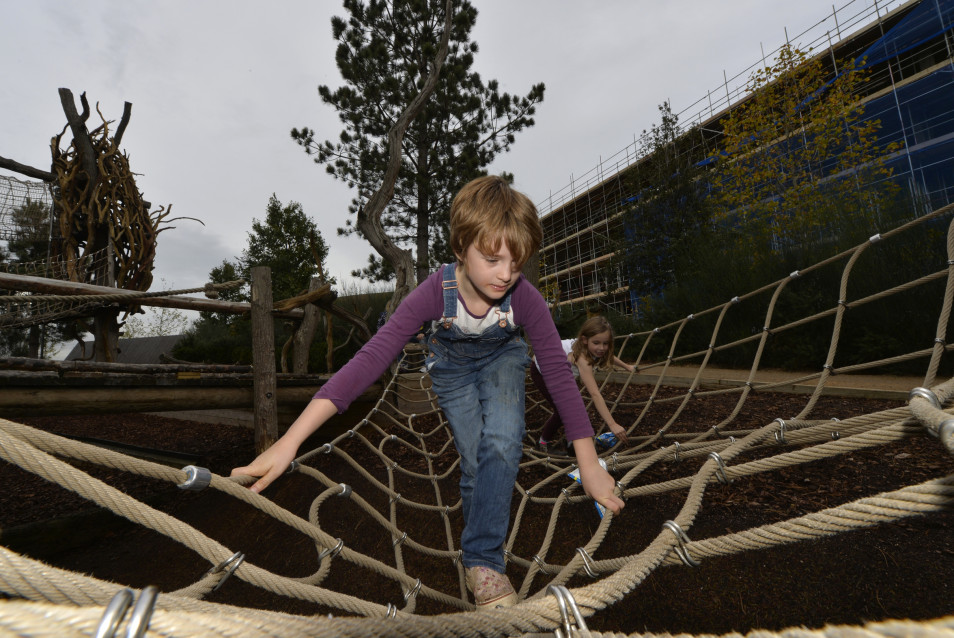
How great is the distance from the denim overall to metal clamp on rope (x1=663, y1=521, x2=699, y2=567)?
1.78 feet

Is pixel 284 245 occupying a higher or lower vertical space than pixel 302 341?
higher

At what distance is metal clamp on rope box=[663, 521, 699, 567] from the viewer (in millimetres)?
801

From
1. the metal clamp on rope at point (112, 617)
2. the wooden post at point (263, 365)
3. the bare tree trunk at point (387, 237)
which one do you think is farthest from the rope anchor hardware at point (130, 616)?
the bare tree trunk at point (387, 237)

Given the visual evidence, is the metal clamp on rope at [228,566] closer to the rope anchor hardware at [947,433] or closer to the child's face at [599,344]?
the rope anchor hardware at [947,433]

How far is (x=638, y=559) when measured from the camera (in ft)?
2.46

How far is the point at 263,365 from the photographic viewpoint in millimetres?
3135

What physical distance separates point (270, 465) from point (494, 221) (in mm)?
861

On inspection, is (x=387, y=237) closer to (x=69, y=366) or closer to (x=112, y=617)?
(x=69, y=366)

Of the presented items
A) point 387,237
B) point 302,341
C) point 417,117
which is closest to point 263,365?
point 302,341

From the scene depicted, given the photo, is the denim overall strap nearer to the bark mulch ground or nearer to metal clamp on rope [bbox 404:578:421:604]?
metal clamp on rope [bbox 404:578:421:604]

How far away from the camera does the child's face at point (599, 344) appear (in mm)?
3168

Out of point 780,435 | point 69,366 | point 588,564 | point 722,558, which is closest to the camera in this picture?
point 588,564

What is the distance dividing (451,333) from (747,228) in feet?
30.7

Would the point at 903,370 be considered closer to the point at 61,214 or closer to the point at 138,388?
the point at 138,388
